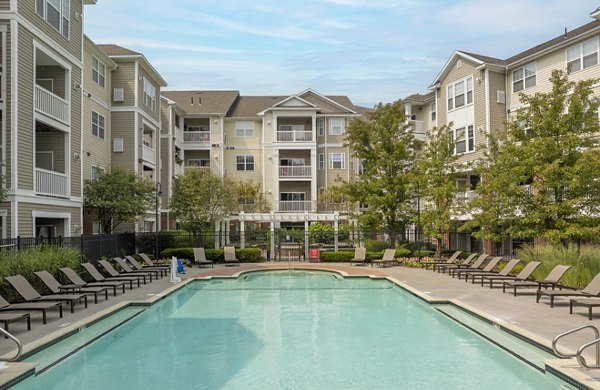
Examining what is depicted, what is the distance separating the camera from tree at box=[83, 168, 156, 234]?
25.0 m

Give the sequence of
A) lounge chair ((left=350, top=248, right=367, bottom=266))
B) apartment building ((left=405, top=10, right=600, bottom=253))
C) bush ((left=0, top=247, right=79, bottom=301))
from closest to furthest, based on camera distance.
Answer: bush ((left=0, top=247, right=79, bottom=301))
apartment building ((left=405, top=10, right=600, bottom=253))
lounge chair ((left=350, top=248, right=367, bottom=266))

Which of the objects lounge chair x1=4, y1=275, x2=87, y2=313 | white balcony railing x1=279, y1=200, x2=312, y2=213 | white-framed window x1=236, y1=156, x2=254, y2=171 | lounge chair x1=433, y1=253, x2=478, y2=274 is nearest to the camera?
lounge chair x1=4, y1=275, x2=87, y2=313

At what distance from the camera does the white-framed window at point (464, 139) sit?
33184mm

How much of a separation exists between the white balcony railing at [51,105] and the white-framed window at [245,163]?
25459 millimetres

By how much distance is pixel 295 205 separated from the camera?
4419cm

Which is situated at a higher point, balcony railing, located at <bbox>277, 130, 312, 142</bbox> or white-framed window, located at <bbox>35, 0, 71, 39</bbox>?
white-framed window, located at <bbox>35, 0, 71, 39</bbox>

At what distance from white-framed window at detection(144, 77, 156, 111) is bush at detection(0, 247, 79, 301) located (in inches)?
679

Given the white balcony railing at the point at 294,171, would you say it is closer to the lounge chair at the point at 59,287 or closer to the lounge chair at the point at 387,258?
the lounge chair at the point at 387,258

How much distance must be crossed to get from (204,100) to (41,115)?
29747 mm

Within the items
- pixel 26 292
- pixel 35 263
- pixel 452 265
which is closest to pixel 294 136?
pixel 452 265

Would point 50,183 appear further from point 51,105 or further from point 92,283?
point 92,283

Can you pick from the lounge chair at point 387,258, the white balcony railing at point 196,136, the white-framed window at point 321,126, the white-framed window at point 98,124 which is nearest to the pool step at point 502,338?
the lounge chair at point 387,258

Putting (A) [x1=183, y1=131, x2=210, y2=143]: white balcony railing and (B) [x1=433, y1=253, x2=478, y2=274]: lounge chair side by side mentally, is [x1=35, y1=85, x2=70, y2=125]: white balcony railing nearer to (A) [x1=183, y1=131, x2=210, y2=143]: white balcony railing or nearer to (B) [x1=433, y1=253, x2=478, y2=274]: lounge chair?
(B) [x1=433, y1=253, x2=478, y2=274]: lounge chair

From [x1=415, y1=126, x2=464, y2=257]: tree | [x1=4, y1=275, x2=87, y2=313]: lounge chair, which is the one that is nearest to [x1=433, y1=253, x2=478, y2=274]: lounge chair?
[x1=415, y1=126, x2=464, y2=257]: tree
